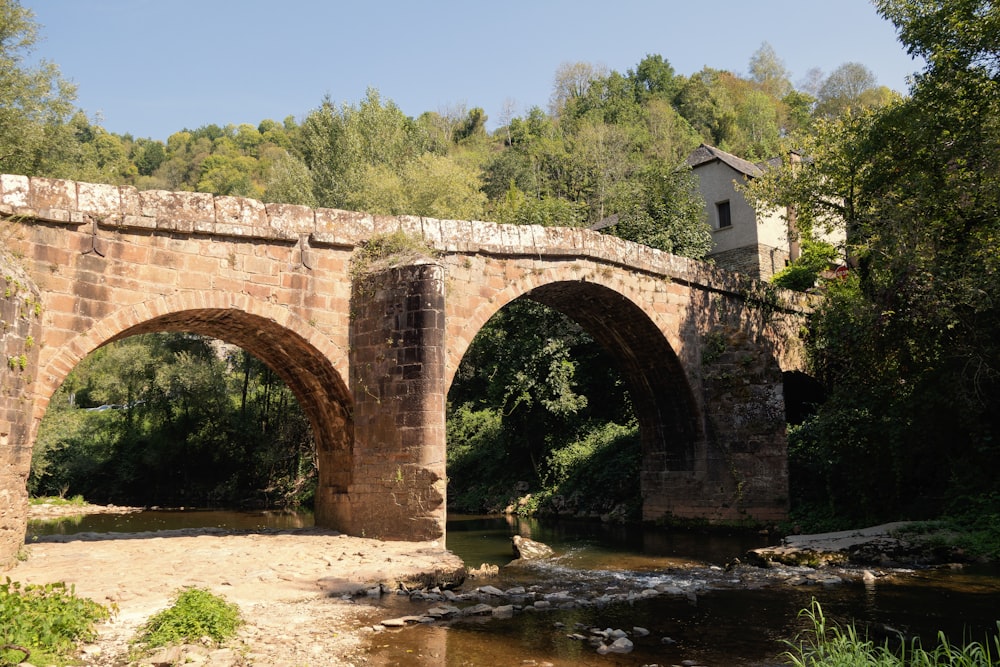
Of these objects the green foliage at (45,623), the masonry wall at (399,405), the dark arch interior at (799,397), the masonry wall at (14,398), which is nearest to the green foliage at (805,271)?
the dark arch interior at (799,397)

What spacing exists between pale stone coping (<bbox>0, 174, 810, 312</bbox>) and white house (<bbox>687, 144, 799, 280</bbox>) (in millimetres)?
16753

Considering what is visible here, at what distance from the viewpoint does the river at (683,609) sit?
19.0ft

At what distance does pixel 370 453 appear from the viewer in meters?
10.1

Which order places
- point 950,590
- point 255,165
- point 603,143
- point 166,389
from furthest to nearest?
point 255,165
point 603,143
point 166,389
point 950,590

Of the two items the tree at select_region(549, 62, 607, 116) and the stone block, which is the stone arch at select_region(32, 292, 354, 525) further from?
the tree at select_region(549, 62, 607, 116)

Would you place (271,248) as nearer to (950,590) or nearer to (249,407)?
(950,590)

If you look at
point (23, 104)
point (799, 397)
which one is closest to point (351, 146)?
point (23, 104)

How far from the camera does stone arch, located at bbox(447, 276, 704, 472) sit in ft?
45.4

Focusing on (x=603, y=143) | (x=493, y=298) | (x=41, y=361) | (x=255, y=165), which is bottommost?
(x=41, y=361)

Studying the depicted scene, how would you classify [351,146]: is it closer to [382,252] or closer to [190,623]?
[382,252]

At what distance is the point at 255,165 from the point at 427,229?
59.6 m

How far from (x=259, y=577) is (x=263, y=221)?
4511mm

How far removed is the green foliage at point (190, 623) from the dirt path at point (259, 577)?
0.44ft

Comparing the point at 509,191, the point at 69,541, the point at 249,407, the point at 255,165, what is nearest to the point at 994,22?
the point at 69,541
